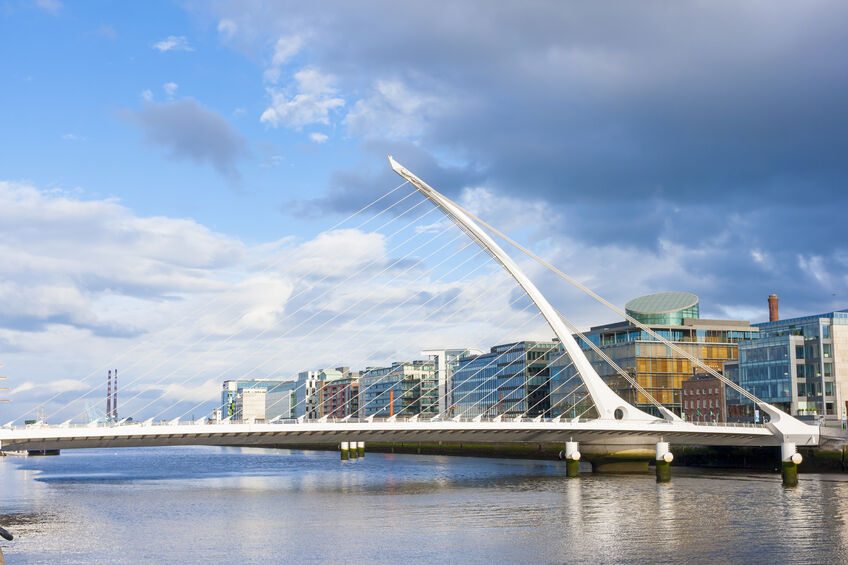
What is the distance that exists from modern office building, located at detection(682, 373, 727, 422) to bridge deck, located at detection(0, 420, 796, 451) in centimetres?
3514

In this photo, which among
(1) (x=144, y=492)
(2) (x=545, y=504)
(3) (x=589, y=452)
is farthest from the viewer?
(3) (x=589, y=452)

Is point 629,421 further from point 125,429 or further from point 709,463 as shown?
point 125,429

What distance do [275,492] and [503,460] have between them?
48.2 m

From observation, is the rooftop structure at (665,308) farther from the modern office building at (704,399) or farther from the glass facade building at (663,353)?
the modern office building at (704,399)

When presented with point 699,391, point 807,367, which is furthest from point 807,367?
point 699,391

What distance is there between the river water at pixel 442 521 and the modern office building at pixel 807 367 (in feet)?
92.9

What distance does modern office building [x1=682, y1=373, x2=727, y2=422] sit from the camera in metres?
101

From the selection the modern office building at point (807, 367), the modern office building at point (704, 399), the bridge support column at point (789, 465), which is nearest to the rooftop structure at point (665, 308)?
the modern office building at point (704, 399)

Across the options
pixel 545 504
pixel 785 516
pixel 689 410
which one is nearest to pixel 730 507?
pixel 785 516

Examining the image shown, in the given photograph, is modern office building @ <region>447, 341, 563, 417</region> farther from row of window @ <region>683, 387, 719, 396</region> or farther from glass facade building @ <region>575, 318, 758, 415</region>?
row of window @ <region>683, 387, 719, 396</region>

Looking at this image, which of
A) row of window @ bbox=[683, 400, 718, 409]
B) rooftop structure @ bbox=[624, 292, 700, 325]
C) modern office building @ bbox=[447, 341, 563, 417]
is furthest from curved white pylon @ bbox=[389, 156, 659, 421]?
modern office building @ bbox=[447, 341, 563, 417]

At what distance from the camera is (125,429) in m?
49.3

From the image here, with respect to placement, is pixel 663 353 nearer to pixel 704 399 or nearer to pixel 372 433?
pixel 704 399

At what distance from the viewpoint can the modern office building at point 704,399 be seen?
101m
